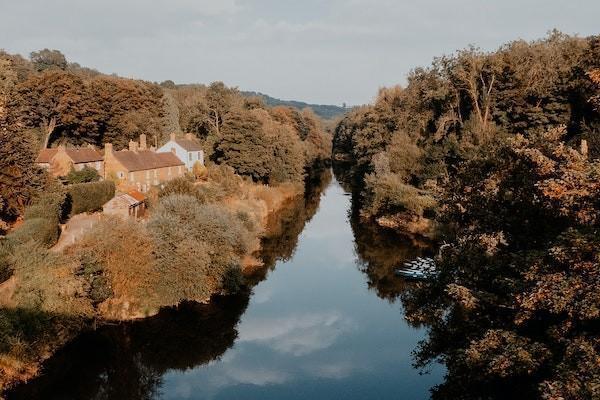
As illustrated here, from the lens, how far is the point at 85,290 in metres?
24.9

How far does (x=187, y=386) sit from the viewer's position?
2302 cm

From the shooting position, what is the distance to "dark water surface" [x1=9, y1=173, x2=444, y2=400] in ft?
74.2

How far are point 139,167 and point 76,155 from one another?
659 cm

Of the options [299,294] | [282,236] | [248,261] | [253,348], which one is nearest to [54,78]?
[282,236]

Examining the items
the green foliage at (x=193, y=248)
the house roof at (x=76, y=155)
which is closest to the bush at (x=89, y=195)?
the house roof at (x=76, y=155)

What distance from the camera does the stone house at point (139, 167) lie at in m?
50.6

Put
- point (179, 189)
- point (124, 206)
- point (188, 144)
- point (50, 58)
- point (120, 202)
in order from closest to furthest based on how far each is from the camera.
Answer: point (124, 206)
point (120, 202)
point (179, 189)
point (188, 144)
point (50, 58)

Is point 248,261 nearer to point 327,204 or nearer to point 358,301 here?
point 358,301

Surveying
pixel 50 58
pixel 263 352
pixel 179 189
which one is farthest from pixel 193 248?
pixel 50 58

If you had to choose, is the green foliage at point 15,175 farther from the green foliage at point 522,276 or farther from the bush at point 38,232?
the green foliage at point 522,276

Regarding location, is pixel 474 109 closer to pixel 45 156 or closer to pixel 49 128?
pixel 45 156

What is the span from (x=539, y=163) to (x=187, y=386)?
17970 millimetres

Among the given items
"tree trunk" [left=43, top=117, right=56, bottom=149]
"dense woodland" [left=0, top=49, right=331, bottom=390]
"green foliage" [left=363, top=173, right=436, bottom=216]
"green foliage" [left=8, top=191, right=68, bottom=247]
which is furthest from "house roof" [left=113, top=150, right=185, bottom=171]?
"green foliage" [left=363, top=173, right=436, bottom=216]

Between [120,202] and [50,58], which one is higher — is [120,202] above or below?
below
